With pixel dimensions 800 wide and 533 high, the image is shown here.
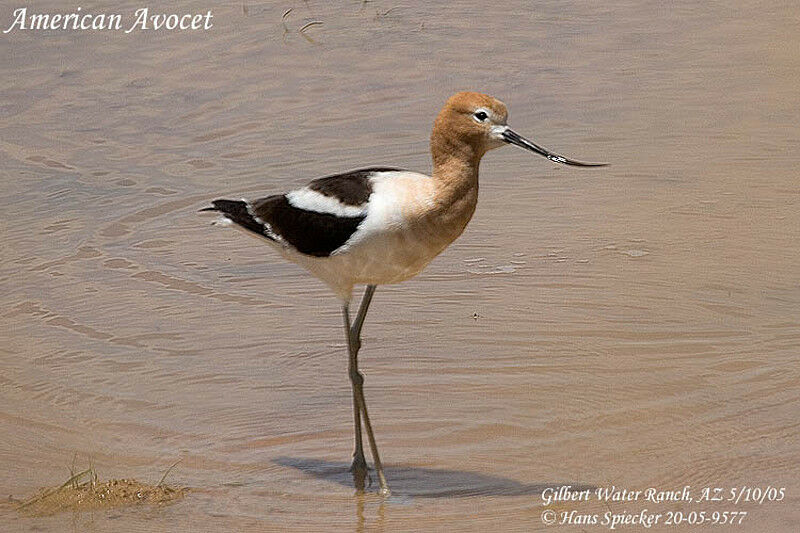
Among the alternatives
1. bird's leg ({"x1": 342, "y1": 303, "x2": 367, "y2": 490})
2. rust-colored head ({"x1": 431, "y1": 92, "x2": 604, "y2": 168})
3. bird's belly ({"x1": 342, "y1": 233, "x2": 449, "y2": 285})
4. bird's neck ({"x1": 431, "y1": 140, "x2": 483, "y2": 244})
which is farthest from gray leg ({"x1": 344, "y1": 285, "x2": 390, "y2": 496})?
rust-colored head ({"x1": 431, "y1": 92, "x2": 604, "y2": 168})

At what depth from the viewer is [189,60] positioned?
32.5ft

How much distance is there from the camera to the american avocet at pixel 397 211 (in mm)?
4652

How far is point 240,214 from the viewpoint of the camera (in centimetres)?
527

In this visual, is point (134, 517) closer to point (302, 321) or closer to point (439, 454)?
point (439, 454)

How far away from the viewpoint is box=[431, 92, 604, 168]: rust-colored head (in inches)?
182

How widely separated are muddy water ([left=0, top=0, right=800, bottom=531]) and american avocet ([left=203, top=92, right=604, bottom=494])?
0.54m

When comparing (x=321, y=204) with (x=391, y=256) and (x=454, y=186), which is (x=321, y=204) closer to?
(x=391, y=256)

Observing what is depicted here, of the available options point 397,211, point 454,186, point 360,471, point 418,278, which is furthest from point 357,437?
point 418,278

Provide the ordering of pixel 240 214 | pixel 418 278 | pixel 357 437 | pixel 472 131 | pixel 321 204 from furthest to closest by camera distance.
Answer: pixel 418 278, pixel 240 214, pixel 357 437, pixel 321 204, pixel 472 131

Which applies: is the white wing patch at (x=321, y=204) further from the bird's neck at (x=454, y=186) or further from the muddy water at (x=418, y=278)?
the muddy water at (x=418, y=278)

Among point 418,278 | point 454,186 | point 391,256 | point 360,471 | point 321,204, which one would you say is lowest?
point 360,471

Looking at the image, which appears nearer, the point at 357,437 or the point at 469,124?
the point at 469,124

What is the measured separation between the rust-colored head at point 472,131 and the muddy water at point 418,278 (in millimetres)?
1124

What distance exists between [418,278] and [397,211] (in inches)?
85.8
